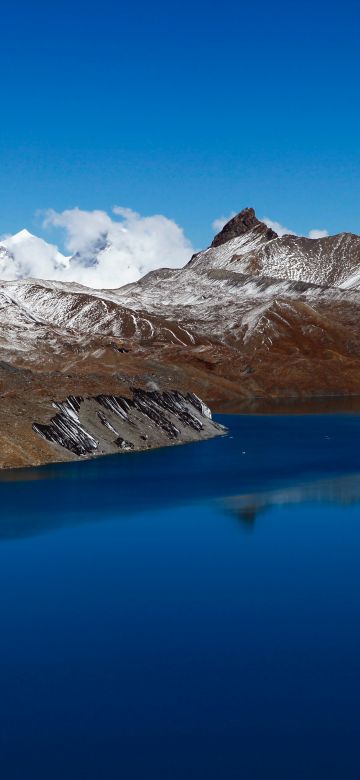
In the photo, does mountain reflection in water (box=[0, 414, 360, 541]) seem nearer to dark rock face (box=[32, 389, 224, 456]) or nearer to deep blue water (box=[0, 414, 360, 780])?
deep blue water (box=[0, 414, 360, 780])

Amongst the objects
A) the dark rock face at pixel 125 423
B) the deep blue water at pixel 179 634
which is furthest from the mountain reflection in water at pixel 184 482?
the dark rock face at pixel 125 423

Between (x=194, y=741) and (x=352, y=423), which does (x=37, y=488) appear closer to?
(x=194, y=741)

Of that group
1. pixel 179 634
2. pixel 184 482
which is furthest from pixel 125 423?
pixel 179 634

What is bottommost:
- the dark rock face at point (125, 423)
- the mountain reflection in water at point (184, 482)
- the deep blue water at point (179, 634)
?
the deep blue water at point (179, 634)

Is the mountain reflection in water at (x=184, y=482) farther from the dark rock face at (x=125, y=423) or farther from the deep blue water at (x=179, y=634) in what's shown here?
the dark rock face at (x=125, y=423)

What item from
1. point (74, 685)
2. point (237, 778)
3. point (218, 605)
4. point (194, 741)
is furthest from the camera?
point (218, 605)

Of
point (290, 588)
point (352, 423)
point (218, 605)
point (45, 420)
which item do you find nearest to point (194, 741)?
point (218, 605)
